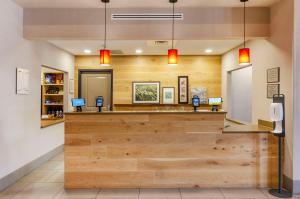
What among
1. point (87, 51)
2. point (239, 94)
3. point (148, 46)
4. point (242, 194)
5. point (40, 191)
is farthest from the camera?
point (239, 94)

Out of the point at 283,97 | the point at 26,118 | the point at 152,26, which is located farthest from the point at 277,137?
the point at 26,118

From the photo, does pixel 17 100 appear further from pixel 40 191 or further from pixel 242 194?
pixel 242 194

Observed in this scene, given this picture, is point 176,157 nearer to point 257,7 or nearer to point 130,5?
point 130,5

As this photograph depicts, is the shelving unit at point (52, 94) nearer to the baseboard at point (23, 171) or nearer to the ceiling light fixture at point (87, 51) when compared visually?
the ceiling light fixture at point (87, 51)

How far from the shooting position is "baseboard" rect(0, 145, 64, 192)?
12.0 ft

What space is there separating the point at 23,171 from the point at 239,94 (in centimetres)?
550

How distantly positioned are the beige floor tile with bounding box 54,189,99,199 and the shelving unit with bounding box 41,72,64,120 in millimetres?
3344

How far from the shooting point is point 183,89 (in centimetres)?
700

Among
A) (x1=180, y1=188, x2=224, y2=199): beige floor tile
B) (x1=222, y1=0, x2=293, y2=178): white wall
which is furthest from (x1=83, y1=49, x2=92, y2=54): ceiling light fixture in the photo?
A: (x1=180, y1=188, x2=224, y2=199): beige floor tile

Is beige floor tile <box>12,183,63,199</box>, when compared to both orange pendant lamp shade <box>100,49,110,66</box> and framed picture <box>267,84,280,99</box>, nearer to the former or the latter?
orange pendant lamp shade <box>100,49,110,66</box>

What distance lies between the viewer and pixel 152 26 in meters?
4.12

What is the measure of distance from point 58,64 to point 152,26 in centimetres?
295

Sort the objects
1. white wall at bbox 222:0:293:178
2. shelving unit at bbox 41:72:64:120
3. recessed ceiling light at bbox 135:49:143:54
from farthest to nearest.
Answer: shelving unit at bbox 41:72:64:120 < recessed ceiling light at bbox 135:49:143:54 < white wall at bbox 222:0:293:178

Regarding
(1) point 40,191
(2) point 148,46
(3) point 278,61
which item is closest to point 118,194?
(1) point 40,191
